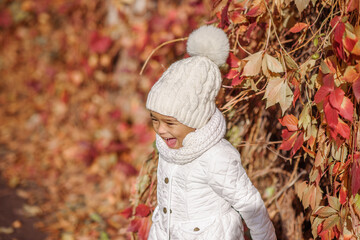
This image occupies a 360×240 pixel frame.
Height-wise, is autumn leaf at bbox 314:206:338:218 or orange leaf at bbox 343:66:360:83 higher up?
orange leaf at bbox 343:66:360:83

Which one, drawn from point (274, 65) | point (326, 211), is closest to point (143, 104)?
point (274, 65)

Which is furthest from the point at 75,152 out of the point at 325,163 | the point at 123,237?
the point at 325,163

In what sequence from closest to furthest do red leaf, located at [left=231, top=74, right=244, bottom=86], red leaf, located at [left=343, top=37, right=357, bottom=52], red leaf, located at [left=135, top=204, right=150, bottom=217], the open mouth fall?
1. red leaf, located at [left=343, top=37, right=357, bottom=52]
2. the open mouth
3. red leaf, located at [left=231, top=74, right=244, bottom=86]
4. red leaf, located at [left=135, top=204, right=150, bottom=217]

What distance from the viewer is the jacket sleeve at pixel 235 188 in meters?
1.67

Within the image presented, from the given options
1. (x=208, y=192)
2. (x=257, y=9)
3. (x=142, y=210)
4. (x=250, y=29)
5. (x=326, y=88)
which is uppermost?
(x=257, y=9)

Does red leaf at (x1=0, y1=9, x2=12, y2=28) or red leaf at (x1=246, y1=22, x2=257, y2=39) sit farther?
red leaf at (x1=0, y1=9, x2=12, y2=28)

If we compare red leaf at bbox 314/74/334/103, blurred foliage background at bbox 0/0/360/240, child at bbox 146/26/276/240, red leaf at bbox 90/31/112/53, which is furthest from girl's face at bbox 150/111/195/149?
red leaf at bbox 90/31/112/53

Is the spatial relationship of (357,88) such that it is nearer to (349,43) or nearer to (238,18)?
(349,43)

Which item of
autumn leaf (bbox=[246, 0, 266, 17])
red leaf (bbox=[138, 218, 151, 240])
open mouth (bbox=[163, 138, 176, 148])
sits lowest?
red leaf (bbox=[138, 218, 151, 240])

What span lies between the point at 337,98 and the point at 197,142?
59 cm

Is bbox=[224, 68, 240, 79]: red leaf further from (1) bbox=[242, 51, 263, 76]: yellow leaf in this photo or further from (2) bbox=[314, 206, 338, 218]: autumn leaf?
(2) bbox=[314, 206, 338, 218]: autumn leaf

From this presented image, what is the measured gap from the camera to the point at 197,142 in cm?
167

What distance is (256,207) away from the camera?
1678 millimetres

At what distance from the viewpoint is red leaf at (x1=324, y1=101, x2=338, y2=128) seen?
5.40ft
